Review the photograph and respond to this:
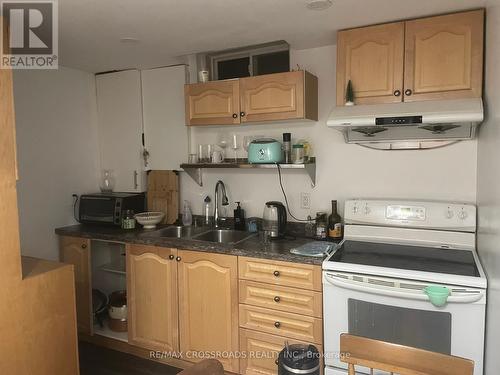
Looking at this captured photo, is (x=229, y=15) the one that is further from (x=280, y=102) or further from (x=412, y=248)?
(x=412, y=248)

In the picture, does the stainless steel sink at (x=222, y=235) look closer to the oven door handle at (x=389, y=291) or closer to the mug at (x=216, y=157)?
the mug at (x=216, y=157)

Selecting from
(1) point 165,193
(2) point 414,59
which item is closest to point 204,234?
(1) point 165,193

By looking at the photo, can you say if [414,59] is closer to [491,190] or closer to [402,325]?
[491,190]

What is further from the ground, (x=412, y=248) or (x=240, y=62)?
(x=240, y=62)

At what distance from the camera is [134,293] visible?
108 inches

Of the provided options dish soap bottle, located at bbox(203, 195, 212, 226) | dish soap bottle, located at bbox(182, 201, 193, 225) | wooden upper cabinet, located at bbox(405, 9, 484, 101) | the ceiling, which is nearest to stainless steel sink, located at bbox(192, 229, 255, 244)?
dish soap bottle, located at bbox(203, 195, 212, 226)

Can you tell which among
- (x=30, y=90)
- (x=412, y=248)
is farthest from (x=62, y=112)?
(x=412, y=248)

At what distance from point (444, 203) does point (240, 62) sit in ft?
5.31

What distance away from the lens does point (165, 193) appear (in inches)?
127

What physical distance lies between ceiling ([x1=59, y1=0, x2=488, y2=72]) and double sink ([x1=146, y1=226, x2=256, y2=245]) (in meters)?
1.31

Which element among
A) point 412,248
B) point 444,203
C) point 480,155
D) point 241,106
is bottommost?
point 412,248

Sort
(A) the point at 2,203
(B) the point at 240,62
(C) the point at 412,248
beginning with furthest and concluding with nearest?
1. (B) the point at 240,62
2. (C) the point at 412,248
3. (A) the point at 2,203

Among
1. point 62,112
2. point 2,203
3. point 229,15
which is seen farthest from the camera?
point 62,112

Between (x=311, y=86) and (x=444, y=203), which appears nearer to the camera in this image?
(x=444, y=203)
